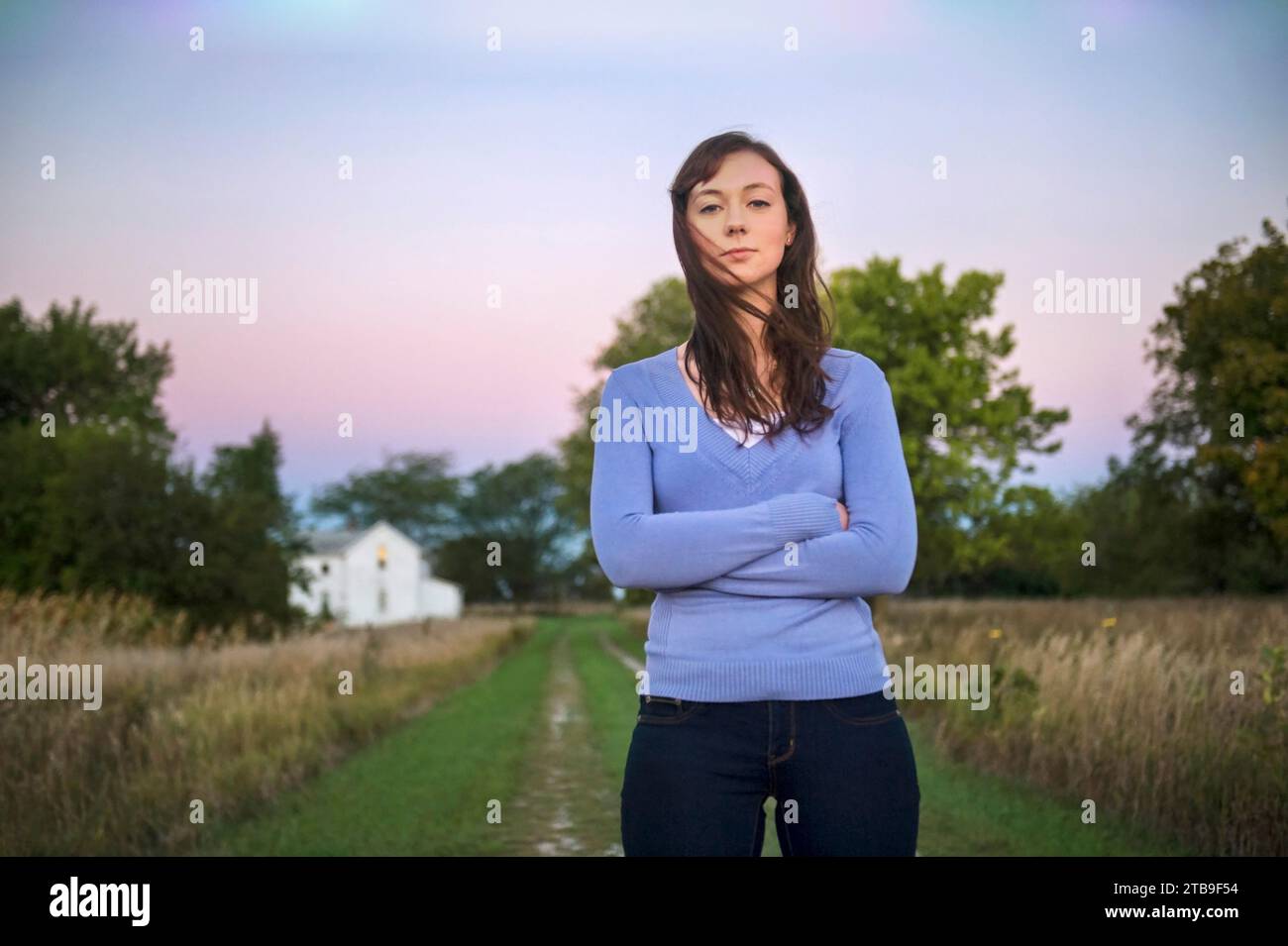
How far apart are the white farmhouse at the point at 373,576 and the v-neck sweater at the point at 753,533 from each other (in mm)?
44369

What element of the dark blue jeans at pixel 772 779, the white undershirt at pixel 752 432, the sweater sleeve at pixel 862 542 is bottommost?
the dark blue jeans at pixel 772 779

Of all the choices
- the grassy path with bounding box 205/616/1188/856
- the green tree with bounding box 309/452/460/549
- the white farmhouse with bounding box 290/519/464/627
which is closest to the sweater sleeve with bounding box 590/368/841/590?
the grassy path with bounding box 205/616/1188/856

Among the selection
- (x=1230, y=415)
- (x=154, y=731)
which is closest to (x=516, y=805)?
(x=154, y=731)

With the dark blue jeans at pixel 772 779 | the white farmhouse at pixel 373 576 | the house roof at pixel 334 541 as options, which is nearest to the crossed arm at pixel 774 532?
the dark blue jeans at pixel 772 779

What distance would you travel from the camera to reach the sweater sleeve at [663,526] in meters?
2.04

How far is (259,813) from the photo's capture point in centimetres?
710

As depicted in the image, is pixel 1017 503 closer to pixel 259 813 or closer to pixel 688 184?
pixel 259 813

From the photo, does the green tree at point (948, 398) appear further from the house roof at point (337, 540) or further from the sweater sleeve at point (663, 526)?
the house roof at point (337, 540)

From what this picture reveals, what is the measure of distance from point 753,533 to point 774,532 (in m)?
0.04

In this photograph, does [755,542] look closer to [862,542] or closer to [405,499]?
[862,542]

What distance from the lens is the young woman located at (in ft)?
6.36

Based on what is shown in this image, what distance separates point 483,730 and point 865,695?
10.2m

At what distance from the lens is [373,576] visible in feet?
154
